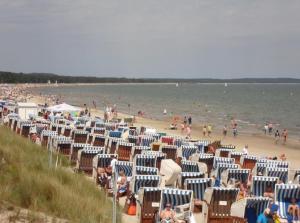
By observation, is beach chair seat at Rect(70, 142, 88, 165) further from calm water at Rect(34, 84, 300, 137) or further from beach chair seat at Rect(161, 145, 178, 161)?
calm water at Rect(34, 84, 300, 137)

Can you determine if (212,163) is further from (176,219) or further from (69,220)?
(69,220)

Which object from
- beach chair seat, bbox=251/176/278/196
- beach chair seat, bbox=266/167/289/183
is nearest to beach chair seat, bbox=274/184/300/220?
beach chair seat, bbox=251/176/278/196

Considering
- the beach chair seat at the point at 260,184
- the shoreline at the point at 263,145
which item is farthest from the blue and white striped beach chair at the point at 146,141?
the beach chair seat at the point at 260,184

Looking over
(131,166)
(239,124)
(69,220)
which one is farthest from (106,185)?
(239,124)

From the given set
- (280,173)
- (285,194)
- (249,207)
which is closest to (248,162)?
(280,173)

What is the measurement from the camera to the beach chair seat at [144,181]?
11453 mm

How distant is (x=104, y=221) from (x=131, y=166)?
19.3 ft

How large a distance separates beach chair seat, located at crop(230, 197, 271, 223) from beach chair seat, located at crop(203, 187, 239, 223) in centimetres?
52

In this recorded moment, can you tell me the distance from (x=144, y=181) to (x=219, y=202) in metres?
1.90

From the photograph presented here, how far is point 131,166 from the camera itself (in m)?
13.6

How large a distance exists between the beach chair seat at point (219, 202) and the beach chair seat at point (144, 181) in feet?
4.79

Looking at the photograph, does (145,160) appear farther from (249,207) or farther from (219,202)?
(249,207)

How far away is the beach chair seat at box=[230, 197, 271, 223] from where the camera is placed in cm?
956

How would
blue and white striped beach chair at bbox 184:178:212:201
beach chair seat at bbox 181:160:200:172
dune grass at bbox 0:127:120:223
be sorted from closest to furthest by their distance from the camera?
dune grass at bbox 0:127:120:223, blue and white striped beach chair at bbox 184:178:212:201, beach chair seat at bbox 181:160:200:172
